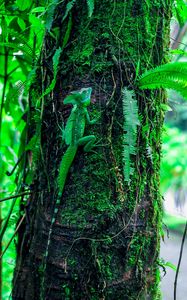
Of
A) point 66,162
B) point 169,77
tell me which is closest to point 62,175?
point 66,162

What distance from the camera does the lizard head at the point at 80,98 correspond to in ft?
3.46

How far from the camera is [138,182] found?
1.13 meters

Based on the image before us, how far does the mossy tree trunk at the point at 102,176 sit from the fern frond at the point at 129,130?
3 cm

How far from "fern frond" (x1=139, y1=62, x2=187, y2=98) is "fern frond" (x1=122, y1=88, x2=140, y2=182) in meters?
0.08

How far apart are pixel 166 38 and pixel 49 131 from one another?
20.8 inches

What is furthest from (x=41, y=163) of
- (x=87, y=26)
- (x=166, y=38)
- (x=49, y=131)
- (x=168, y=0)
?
(x=168, y=0)

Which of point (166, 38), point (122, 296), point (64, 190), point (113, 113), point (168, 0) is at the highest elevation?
point (168, 0)

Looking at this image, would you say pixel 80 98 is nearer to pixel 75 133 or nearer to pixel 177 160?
pixel 75 133

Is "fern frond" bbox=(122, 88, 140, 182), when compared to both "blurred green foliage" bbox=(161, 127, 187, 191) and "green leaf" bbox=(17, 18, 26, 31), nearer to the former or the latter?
"green leaf" bbox=(17, 18, 26, 31)

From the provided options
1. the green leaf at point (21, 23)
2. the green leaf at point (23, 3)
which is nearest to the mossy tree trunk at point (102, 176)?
the green leaf at point (23, 3)

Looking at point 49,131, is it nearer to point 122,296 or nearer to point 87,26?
point 87,26

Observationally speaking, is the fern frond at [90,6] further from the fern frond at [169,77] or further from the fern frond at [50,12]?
the fern frond at [169,77]

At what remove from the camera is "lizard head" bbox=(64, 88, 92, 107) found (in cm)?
105

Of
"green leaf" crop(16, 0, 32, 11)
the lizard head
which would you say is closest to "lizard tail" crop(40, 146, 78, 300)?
the lizard head
